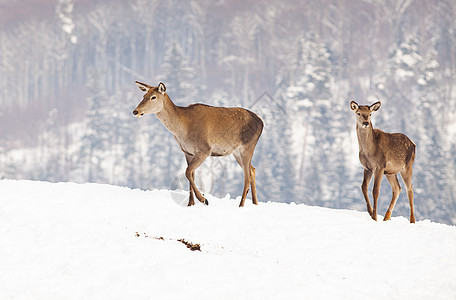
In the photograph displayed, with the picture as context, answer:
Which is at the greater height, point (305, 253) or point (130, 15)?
point (130, 15)

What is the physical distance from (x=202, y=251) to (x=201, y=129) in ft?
11.0

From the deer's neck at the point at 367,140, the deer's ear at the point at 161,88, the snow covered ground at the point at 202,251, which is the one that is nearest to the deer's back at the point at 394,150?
the deer's neck at the point at 367,140

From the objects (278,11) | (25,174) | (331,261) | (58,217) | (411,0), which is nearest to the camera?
(331,261)

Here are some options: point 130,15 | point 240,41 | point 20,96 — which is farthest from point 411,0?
point 20,96

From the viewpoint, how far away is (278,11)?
85125mm

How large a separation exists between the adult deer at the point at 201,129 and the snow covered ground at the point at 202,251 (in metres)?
1.22

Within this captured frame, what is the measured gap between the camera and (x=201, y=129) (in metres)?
12.6

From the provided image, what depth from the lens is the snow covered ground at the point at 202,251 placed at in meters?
8.70

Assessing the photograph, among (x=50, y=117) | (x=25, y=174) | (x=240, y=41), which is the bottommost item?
(x=25, y=174)

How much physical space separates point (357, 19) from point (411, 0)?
834cm

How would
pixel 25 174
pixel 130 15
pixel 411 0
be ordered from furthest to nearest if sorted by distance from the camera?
pixel 130 15, pixel 411 0, pixel 25 174

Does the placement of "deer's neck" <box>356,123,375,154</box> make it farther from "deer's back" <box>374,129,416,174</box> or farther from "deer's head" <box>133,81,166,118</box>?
"deer's head" <box>133,81,166,118</box>

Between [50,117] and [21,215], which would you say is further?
[50,117]

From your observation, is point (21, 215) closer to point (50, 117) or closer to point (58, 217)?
point (58, 217)
